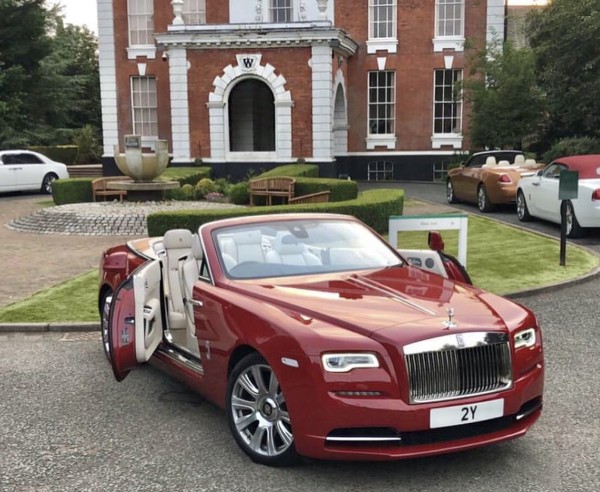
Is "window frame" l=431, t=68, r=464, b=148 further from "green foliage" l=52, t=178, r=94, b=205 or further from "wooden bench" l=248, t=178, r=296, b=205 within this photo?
"green foliage" l=52, t=178, r=94, b=205

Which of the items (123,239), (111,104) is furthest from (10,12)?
(123,239)

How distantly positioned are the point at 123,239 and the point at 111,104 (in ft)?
59.2

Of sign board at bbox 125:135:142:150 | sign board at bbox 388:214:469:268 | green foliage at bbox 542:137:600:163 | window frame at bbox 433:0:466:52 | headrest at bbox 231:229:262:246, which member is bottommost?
sign board at bbox 388:214:469:268

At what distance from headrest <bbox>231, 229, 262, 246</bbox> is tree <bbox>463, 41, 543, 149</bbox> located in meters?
21.2

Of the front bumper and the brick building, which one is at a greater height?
the brick building

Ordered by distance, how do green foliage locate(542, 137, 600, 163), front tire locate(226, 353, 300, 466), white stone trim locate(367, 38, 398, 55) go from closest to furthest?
front tire locate(226, 353, 300, 466)
green foliage locate(542, 137, 600, 163)
white stone trim locate(367, 38, 398, 55)

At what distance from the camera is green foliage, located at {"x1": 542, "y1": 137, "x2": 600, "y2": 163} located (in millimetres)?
22797

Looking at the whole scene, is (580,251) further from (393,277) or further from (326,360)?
(326,360)

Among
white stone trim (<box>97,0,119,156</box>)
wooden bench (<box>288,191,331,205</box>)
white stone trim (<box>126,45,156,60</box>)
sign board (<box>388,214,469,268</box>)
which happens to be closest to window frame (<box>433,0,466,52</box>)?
white stone trim (<box>126,45,156,60</box>)

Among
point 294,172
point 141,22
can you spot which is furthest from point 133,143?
point 141,22

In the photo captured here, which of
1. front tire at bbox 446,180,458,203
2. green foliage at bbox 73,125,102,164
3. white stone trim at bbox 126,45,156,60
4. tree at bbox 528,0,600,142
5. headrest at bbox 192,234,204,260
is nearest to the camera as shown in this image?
headrest at bbox 192,234,204,260

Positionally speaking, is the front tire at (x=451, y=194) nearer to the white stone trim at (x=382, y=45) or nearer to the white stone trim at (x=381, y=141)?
the white stone trim at (x=381, y=141)

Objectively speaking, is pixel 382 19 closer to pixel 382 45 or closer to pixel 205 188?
pixel 382 45

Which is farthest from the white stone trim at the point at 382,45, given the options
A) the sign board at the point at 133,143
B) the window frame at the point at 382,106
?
the sign board at the point at 133,143
